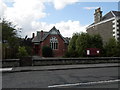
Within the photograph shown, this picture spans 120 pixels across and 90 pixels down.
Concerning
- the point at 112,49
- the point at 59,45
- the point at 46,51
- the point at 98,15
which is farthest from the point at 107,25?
the point at 112,49

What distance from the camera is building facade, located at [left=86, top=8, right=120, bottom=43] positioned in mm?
42188

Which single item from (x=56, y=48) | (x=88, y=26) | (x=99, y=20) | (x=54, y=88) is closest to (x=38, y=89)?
(x=54, y=88)

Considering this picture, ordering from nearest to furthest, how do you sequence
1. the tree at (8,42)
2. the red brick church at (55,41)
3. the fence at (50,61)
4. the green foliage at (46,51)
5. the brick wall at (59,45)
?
the fence at (50,61) < the tree at (8,42) < the green foliage at (46,51) < the brick wall at (59,45) < the red brick church at (55,41)

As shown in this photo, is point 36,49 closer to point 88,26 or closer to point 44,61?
point 88,26

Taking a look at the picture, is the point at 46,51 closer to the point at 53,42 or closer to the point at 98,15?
the point at 53,42

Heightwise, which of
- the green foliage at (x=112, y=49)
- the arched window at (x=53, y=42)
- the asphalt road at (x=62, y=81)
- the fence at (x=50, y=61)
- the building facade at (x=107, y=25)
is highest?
the building facade at (x=107, y=25)

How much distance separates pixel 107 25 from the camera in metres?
45.5

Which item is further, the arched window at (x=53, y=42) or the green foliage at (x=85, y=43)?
the arched window at (x=53, y=42)

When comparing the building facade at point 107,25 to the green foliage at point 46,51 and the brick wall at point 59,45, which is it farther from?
the green foliage at point 46,51

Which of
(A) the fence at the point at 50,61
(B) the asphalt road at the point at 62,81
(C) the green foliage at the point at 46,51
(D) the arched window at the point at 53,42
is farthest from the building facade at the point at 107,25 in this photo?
(B) the asphalt road at the point at 62,81

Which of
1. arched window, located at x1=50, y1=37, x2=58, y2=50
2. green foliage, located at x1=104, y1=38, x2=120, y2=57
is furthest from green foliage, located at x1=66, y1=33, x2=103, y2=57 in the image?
arched window, located at x1=50, y1=37, x2=58, y2=50

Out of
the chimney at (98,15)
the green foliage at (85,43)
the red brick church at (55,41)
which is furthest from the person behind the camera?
the chimney at (98,15)

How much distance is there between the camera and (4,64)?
17125 millimetres

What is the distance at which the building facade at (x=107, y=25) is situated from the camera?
42188 mm
